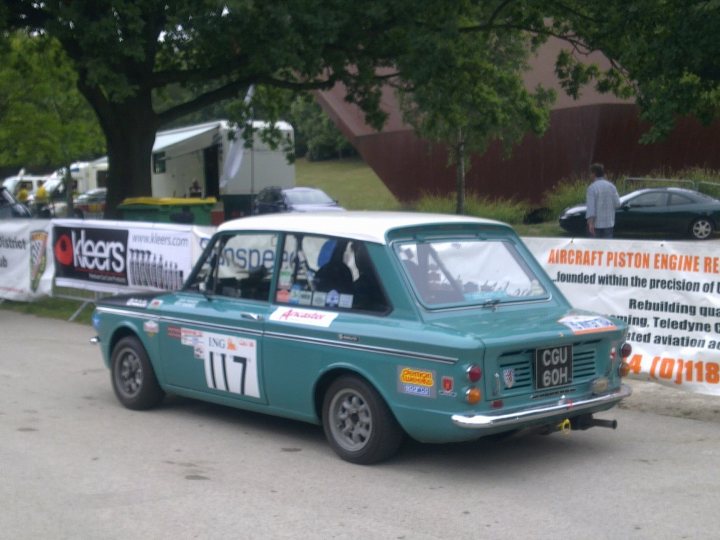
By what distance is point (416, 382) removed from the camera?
6.77m

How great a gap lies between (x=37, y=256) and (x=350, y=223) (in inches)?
382

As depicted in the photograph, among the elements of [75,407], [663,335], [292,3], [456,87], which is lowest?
[75,407]

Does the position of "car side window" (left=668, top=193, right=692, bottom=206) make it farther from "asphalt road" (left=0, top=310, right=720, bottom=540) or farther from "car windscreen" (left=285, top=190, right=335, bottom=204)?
"asphalt road" (left=0, top=310, right=720, bottom=540)

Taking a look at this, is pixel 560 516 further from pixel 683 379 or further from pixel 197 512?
pixel 683 379

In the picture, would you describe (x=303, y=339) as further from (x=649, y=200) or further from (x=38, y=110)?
(x=38, y=110)

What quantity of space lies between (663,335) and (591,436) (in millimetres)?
1938

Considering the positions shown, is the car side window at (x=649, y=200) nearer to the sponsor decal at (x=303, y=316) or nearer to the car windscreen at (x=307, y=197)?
the car windscreen at (x=307, y=197)

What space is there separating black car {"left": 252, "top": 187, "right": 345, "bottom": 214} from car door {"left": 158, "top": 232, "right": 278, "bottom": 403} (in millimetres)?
24030

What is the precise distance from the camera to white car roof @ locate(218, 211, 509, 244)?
7465 millimetres

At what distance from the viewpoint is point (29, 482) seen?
6938mm

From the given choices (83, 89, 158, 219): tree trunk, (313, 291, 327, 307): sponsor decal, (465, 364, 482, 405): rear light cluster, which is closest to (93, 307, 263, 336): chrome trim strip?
(313, 291, 327, 307): sponsor decal

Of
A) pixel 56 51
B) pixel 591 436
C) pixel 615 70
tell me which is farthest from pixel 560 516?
pixel 56 51

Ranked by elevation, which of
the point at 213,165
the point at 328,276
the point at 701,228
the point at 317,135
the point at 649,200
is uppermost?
the point at 317,135

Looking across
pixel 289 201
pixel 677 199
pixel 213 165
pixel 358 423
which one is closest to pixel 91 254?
pixel 358 423
